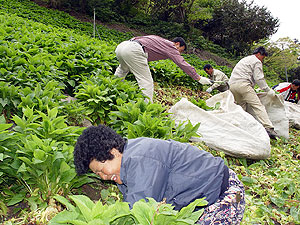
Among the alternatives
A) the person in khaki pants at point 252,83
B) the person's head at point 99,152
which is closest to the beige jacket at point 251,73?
the person in khaki pants at point 252,83

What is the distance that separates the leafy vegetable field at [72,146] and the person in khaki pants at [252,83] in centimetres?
64

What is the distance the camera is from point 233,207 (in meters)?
2.18

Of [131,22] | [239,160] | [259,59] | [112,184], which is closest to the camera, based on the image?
[112,184]

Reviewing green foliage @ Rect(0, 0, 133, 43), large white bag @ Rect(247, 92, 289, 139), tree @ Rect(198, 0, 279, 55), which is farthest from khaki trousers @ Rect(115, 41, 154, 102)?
tree @ Rect(198, 0, 279, 55)

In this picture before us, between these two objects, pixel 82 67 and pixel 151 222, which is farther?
pixel 82 67

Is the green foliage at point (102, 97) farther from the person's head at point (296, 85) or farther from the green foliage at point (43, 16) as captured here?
the green foliage at point (43, 16)

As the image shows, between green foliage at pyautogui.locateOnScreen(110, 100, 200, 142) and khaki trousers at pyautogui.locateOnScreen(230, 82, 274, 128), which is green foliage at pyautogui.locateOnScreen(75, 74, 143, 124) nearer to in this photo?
green foliage at pyautogui.locateOnScreen(110, 100, 200, 142)

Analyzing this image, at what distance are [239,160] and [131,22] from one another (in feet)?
72.1

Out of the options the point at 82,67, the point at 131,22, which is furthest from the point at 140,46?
the point at 131,22

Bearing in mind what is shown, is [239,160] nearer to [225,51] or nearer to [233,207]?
[233,207]

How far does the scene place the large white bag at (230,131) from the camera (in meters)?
4.12

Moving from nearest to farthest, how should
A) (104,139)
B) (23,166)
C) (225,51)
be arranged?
(104,139), (23,166), (225,51)

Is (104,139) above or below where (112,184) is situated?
above

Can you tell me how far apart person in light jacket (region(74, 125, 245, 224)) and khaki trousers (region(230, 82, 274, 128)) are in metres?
3.87
